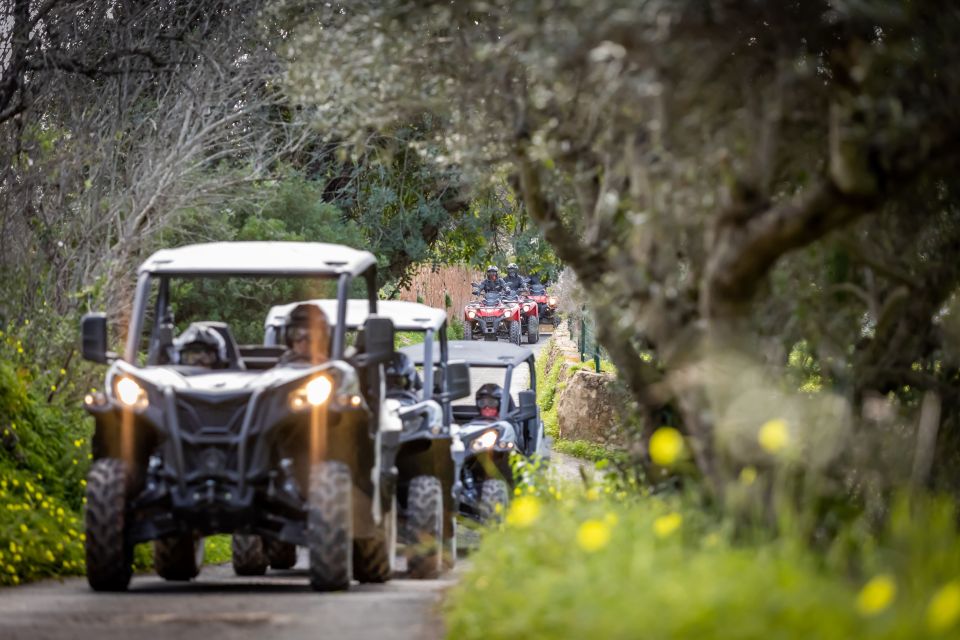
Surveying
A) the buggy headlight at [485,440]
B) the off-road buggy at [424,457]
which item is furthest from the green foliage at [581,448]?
the off-road buggy at [424,457]

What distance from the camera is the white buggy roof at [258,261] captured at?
10.6 m

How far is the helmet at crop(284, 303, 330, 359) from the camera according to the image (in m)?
10.9

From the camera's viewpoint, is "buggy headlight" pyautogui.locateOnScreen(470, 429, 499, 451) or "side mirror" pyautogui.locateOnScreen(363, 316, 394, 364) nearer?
"side mirror" pyautogui.locateOnScreen(363, 316, 394, 364)

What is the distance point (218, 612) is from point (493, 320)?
35816 millimetres

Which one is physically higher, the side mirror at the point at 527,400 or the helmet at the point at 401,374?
the helmet at the point at 401,374

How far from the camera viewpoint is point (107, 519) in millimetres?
9914

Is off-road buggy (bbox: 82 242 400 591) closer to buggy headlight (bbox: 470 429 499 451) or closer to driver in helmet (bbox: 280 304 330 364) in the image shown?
driver in helmet (bbox: 280 304 330 364)

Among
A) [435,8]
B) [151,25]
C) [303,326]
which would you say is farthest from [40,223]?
[435,8]

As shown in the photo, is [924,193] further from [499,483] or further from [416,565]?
[499,483]

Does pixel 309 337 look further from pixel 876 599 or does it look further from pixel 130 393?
pixel 876 599

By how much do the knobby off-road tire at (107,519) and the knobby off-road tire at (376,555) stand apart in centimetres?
209

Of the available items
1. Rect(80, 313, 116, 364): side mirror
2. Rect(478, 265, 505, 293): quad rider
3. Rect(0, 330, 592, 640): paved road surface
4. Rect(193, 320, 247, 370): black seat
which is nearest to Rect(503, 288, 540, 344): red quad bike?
Rect(478, 265, 505, 293): quad rider

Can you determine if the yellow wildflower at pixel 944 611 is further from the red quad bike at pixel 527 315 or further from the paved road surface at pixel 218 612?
the red quad bike at pixel 527 315

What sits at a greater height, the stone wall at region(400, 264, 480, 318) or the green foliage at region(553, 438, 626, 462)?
the stone wall at region(400, 264, 480, 318)
